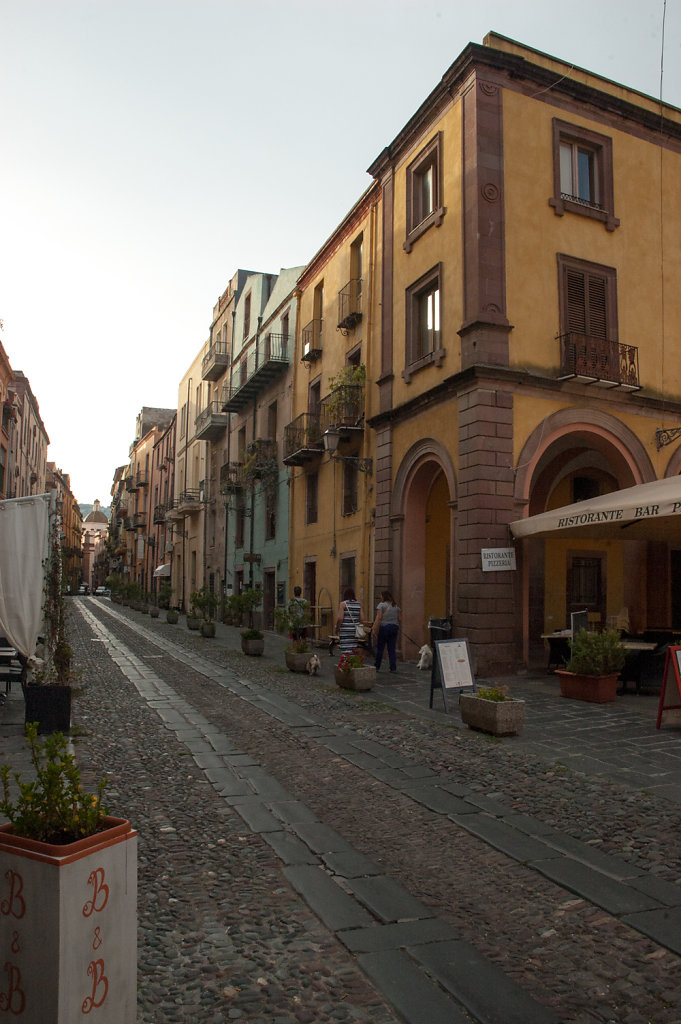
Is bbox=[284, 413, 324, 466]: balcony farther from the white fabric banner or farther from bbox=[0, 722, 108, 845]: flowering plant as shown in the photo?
bbox=[0, 722, 108, 845]: flowering plant

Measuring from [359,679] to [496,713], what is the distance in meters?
3.88

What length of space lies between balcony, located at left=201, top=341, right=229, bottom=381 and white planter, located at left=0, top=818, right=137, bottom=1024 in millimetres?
33231

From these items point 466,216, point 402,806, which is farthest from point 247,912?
point 466,216

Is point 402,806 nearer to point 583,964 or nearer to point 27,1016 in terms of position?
point 583,964

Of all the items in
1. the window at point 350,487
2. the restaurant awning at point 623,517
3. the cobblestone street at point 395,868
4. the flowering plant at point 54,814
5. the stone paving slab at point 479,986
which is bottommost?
the cobblestone street at point 395,868

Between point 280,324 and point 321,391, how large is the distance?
5.58 meters

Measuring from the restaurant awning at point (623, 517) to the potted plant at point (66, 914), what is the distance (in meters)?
8.73

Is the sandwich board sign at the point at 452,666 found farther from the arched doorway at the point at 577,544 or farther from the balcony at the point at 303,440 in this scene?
the balcony at the point at 303,440

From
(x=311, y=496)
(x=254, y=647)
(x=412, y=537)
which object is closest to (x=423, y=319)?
(x=412, y=537)

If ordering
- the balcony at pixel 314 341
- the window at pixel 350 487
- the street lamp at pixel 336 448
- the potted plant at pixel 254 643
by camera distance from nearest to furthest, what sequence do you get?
the potted plant at pixel 254 643 → the street lamp at pixel 336 448 → the window at pixel 350 487 → the balcony at pixel 314 341

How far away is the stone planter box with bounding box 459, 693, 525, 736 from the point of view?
812 cm

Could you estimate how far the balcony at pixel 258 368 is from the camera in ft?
86.1

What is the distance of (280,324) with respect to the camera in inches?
1076

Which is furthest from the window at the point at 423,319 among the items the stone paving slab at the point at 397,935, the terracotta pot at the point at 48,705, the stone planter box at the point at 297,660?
the stone paving slab at the point at 397,935
